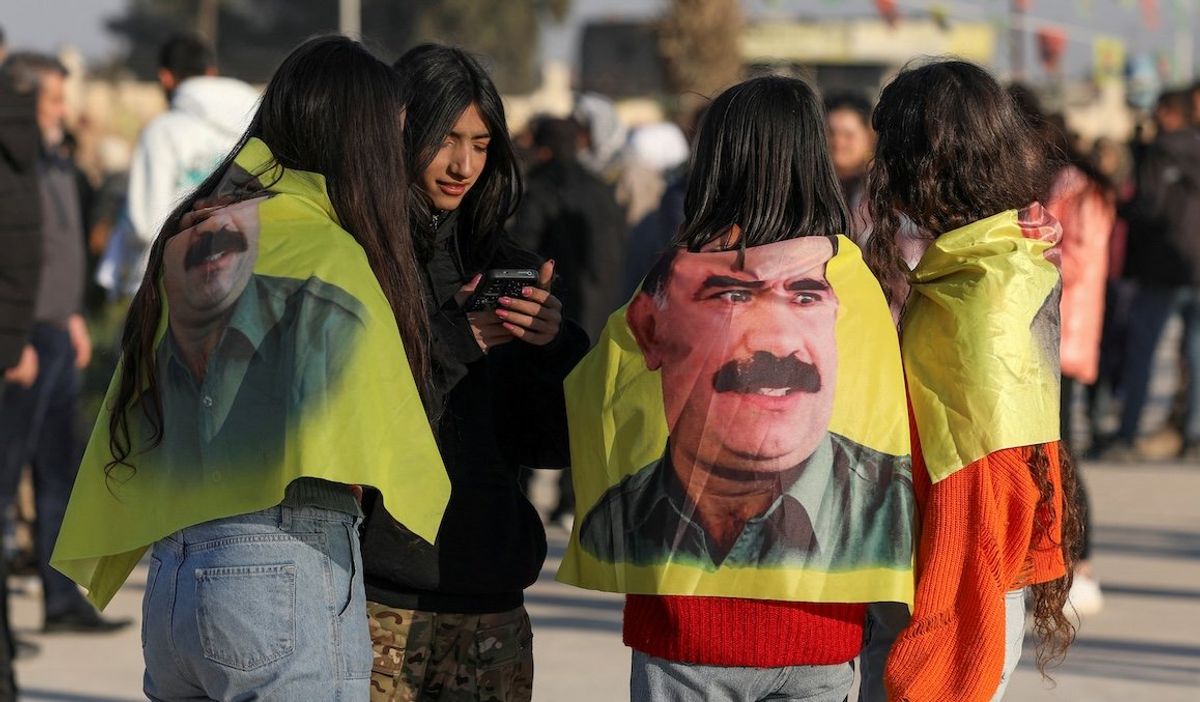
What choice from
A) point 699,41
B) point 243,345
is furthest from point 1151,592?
point 699,41

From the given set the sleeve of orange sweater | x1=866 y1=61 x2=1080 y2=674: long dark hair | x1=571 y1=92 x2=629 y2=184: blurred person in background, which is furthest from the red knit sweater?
x1=571 y1=92 x2=629 y2=184: blurred person in background

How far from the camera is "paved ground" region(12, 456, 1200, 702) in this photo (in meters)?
6.07

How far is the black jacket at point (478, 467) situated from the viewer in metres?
3.31

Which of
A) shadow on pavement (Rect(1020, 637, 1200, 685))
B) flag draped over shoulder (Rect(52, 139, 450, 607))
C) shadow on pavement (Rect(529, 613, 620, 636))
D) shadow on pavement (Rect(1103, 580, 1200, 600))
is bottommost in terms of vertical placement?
shadow on pavement (Rect(1103, 580, 1200, 600))

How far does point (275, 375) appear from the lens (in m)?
2.89

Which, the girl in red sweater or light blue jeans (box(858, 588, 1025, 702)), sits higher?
the girl in red sweater

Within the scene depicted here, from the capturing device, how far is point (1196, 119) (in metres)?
11.0

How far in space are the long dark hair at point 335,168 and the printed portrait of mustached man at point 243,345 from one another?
0.10 meters

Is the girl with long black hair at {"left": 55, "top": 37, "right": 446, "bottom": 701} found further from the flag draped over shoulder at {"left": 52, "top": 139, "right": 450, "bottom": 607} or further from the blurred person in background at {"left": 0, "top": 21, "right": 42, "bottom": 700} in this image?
the blurred person in background at {"left": 0, "top": 21, "right": 42, "bottom": 700}

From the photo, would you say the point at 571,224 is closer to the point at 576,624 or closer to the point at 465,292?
the point at 576,624

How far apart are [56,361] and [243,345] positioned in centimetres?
407

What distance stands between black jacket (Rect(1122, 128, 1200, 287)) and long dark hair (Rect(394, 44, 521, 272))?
27.2 ft

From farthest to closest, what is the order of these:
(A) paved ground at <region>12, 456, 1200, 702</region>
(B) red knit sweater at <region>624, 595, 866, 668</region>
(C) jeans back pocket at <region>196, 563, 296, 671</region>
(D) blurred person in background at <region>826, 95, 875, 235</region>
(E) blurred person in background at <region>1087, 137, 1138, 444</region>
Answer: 1. (E) blurred person in background at <region>1087, 137, 1138, 444</region>
2. (D) blurred person in background at <region>826, 95, 875, 235</region>
3. (A) paved ground at <region>12, 456, 1200, 702</region>
4. (B) red knit sweater at <region>624, 595, 866, 668</region>
5. (C) jeans back pocket at <region>196, 563, 296, 671</region>

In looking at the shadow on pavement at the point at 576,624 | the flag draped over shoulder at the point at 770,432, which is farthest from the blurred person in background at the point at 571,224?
the flag draped over shoulder at the point at 770,432
